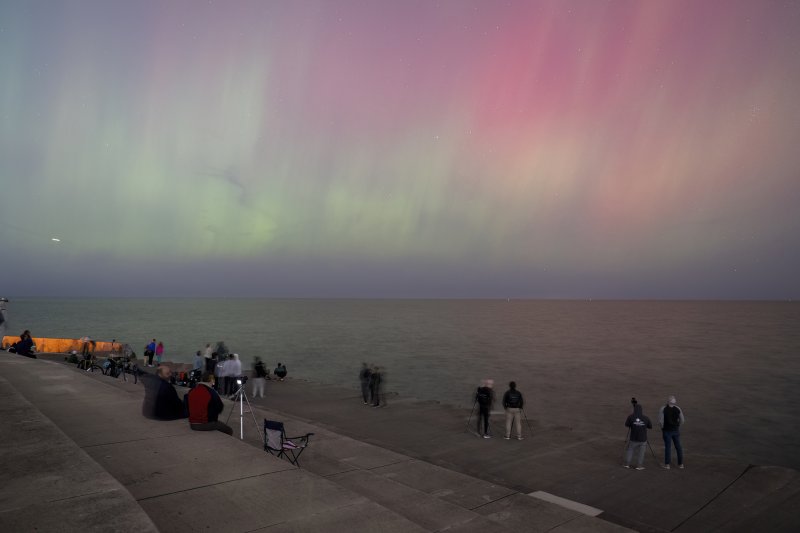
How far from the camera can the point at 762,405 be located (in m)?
29.5

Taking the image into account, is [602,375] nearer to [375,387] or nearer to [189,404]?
[375,387]

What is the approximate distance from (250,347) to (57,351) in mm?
28871

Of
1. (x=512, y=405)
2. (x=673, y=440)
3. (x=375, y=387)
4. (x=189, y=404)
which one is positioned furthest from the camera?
(x=375, y=387)

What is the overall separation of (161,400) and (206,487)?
12.6 feet

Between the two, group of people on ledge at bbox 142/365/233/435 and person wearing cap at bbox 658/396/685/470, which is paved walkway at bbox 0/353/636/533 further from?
person wearing cap at bbox 658/396/685/470

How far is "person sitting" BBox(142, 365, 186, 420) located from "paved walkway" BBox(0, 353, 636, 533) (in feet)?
1.08

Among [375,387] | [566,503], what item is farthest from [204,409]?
[375,387]

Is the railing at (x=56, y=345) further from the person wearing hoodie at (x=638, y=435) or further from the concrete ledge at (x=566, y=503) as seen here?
the person wearing hoodie at (x=638, y=435)

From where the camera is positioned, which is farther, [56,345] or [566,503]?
[56,345]

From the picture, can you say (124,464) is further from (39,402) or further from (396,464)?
(39,402)

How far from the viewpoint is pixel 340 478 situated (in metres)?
8.91

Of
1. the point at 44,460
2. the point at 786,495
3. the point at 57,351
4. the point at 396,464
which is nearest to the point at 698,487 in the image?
the point at 786,495

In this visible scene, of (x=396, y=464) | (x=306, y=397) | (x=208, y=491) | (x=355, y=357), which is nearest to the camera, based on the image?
(x=208, y=491)

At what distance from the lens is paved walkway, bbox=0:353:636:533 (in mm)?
4895
